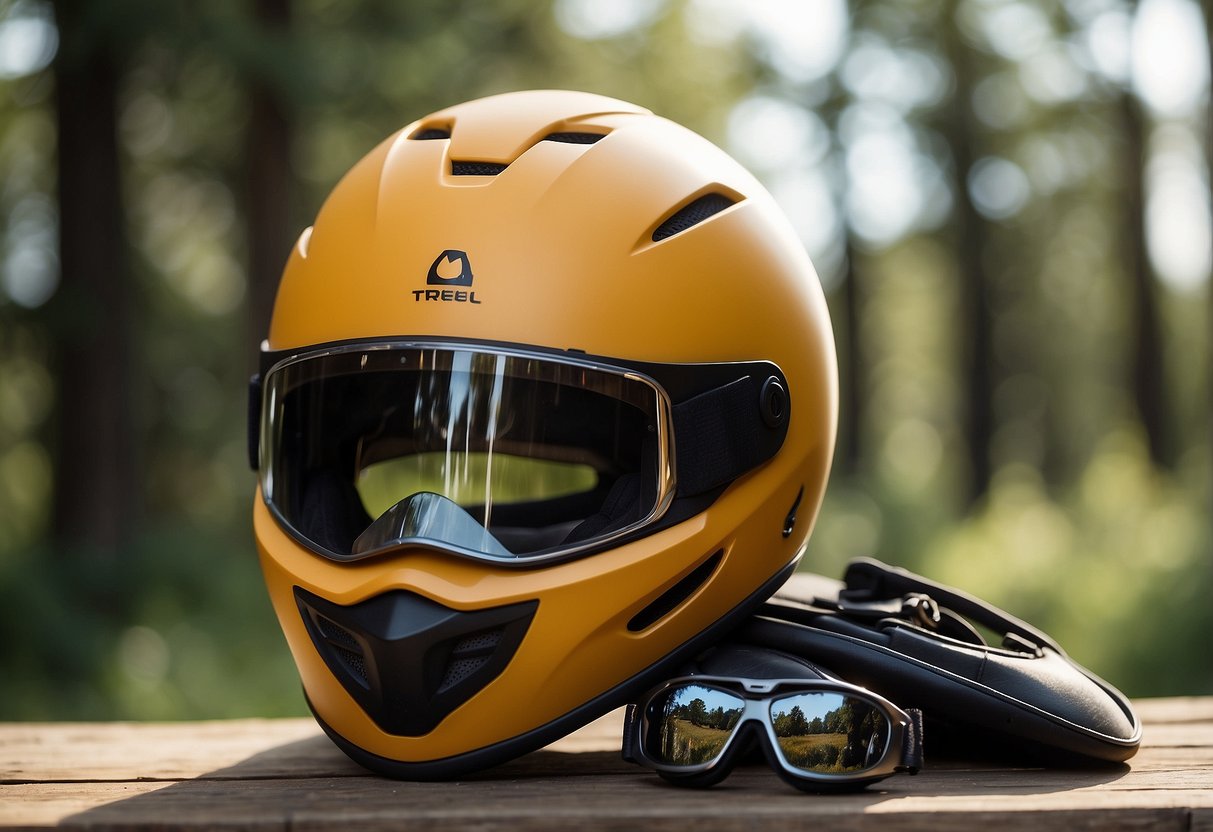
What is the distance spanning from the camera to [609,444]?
8.45 feet

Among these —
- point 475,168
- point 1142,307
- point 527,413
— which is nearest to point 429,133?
point 475,168

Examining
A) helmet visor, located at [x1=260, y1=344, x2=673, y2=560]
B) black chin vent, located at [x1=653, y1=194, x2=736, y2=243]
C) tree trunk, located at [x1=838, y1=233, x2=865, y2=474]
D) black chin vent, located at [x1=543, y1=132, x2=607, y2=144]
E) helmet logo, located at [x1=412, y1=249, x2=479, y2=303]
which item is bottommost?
tree trunk, located at [x1=838, y1=233, x2=865, y2=474]

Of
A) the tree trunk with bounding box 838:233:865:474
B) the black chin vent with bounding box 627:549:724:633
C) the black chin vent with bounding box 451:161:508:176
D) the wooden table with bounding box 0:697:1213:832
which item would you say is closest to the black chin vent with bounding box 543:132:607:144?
the black chin vent with bounding box 451:161:508:176

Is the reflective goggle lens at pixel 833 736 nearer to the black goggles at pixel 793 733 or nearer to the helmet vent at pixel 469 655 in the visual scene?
the black goggles at pixel 793 733

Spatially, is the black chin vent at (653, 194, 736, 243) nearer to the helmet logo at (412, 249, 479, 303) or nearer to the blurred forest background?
the helmet logo at (412, 249, 479, 303)

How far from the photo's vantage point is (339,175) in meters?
9.02

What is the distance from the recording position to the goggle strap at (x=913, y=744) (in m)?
1.66

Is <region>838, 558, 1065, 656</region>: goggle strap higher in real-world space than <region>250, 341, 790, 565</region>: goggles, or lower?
lower

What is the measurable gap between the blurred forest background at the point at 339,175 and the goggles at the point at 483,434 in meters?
3.76

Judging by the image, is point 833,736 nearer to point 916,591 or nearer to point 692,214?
point 916,591

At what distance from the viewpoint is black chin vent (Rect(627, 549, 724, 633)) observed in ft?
6.22

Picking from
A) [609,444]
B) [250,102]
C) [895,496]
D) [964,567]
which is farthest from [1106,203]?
[609,444]

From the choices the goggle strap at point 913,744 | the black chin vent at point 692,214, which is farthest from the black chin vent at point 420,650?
the black chin vent at point 692,214

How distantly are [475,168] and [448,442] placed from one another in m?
0.56
